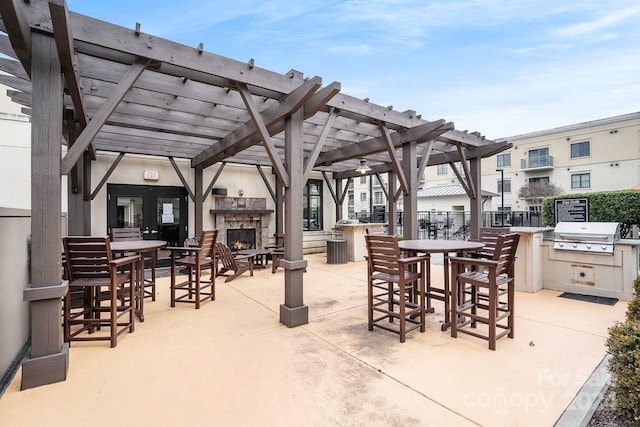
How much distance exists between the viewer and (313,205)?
10523mm

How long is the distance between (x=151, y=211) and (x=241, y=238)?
2.47 m

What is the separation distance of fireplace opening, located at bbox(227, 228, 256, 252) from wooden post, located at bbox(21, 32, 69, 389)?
20.3ft

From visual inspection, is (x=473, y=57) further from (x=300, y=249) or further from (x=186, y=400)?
(x=186, y=400)

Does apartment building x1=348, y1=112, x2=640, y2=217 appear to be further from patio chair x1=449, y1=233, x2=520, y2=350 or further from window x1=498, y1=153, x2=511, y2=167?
patio chair x1=449, y1=233, x2=520, y2=350

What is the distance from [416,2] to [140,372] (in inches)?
294

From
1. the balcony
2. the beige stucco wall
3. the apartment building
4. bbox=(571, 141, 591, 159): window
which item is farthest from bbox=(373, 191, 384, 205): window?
the beige stucco wall

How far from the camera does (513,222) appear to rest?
13609mm

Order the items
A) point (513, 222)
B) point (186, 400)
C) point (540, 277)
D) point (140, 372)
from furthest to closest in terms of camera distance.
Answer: point (513, 222)
point (540, 277)
point (140, 372)
point (186, 400)

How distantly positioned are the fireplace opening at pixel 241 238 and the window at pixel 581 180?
75.3ft

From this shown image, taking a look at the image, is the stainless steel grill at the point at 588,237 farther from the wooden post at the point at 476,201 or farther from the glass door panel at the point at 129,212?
the glass door panel at the point at 129,212

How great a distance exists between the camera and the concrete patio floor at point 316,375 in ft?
6.08

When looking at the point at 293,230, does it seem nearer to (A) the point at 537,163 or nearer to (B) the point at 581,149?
(A) the point at 537,163

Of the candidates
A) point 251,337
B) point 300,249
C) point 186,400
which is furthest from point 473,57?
point 186,400

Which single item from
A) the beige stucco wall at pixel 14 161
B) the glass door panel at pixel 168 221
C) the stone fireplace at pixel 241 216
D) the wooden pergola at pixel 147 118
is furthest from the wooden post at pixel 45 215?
the stone fireplace at pixel 241 216
